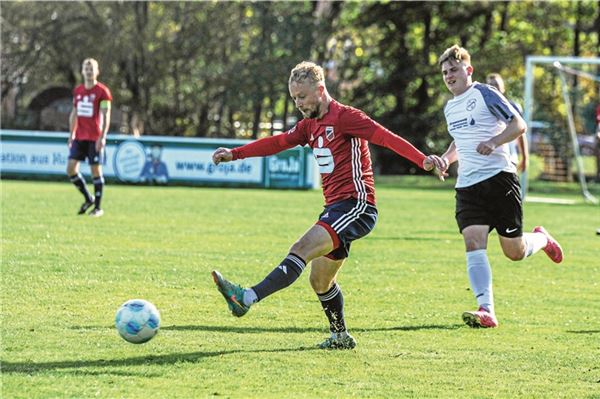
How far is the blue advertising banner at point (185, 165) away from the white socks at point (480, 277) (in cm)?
1786

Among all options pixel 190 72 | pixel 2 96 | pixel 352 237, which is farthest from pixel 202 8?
pixel 352 237

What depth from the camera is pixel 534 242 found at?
8859mm

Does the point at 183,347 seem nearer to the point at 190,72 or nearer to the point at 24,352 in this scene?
the point at 24,352

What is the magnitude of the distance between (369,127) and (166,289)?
304 cm

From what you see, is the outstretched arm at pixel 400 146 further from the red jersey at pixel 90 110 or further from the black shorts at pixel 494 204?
the red jersey at pixel 90 110

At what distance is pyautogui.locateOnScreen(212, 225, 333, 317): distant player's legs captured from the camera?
5.98 m

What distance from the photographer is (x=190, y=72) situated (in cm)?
3609

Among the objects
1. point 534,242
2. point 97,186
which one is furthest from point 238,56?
point 534,242

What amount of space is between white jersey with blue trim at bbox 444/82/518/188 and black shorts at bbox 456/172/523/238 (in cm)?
7

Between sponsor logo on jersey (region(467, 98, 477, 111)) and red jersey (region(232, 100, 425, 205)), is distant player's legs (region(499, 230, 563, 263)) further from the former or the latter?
red jersey (region(232, 100, 425, 205))

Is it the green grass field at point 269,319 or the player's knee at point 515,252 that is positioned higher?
the player's knee at point 515,252

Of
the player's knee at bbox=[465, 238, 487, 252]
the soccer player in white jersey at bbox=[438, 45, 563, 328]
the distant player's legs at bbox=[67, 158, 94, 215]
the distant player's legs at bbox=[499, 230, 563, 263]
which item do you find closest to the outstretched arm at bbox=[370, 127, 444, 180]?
the soccer player in white jersey at bbox=[438, 45, 563, 328]

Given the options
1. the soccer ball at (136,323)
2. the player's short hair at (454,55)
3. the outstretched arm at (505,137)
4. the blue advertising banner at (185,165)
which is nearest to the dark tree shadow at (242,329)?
the soccer ball at (136,323)

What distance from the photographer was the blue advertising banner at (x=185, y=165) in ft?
85.4
